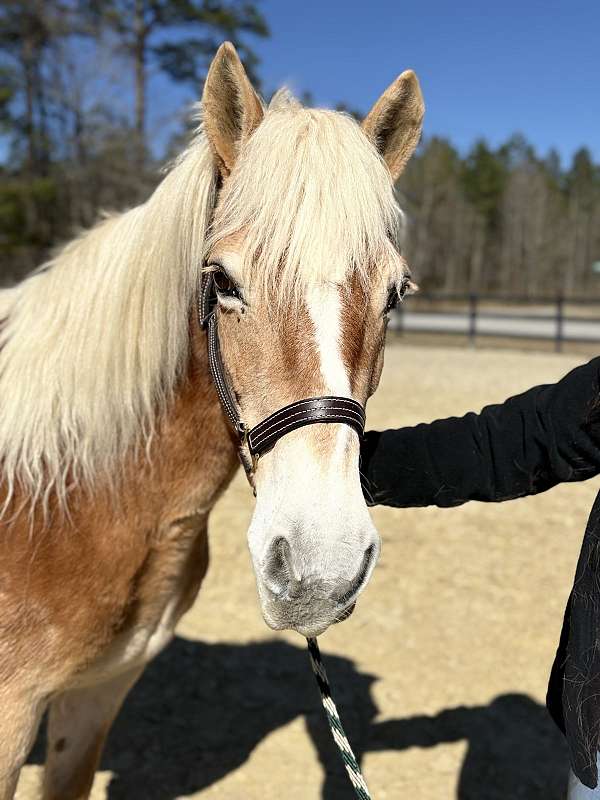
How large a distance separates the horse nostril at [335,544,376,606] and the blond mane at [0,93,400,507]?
69cm

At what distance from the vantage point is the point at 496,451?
184cm

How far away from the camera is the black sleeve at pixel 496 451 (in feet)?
5.56

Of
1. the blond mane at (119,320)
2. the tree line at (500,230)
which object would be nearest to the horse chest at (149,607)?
the blond mane at (119,320)

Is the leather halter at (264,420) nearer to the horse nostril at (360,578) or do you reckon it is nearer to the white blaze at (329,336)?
the white blaze at (329,336)

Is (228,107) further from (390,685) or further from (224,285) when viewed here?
(390,685)

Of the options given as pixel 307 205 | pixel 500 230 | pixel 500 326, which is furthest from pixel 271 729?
pixel 500 230

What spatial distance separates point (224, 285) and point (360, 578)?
720 mm

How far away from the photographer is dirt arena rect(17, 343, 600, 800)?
3.06 meters

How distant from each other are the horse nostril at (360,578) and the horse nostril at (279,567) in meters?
0.11

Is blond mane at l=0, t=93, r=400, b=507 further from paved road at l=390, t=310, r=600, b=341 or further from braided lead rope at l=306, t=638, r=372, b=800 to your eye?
paved road at l=390, t=310, r=600, b=341

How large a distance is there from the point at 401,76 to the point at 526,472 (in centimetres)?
108

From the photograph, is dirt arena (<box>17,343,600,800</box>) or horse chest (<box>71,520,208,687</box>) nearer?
A: horse chest (<box>71,520,208,687</box>)

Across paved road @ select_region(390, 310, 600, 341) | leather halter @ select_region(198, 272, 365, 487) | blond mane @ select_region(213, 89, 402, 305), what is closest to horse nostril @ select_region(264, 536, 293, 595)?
leather halter @ select_region(198, 272, 365, 487)

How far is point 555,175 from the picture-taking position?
62688 millimetres
